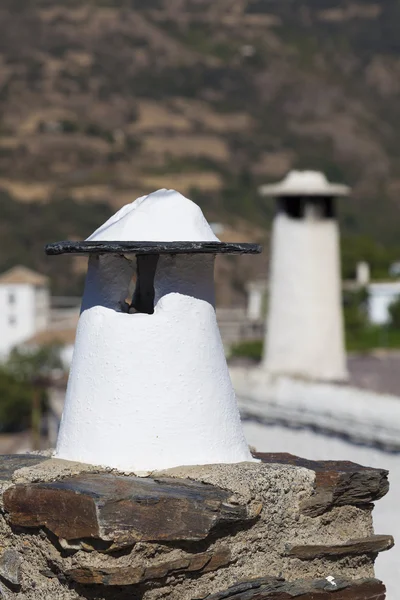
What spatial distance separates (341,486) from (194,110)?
140646 mm

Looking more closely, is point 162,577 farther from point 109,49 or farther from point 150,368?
point 109,49

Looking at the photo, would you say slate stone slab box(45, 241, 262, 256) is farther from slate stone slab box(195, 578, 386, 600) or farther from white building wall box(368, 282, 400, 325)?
white building wall box(368, 282, 400, 325)

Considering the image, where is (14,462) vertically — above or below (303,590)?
above

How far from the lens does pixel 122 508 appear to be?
4785 mm

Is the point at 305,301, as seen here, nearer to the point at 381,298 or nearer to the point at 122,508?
the point at 122,508

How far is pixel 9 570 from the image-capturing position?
5.18 metres

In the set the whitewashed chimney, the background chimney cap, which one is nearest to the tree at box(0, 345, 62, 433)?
the background chimney cap

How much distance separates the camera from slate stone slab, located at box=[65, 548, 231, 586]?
474 centimetres

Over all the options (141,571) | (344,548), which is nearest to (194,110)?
(344,548)

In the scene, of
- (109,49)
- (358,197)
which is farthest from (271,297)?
(109,49)

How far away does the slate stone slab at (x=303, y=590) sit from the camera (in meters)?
5.08

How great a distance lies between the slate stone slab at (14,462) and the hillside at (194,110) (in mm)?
79281

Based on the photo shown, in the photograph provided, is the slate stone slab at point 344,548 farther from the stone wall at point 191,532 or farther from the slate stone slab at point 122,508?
the slate stone slab at point 122,508

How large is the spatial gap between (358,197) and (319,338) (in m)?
108
